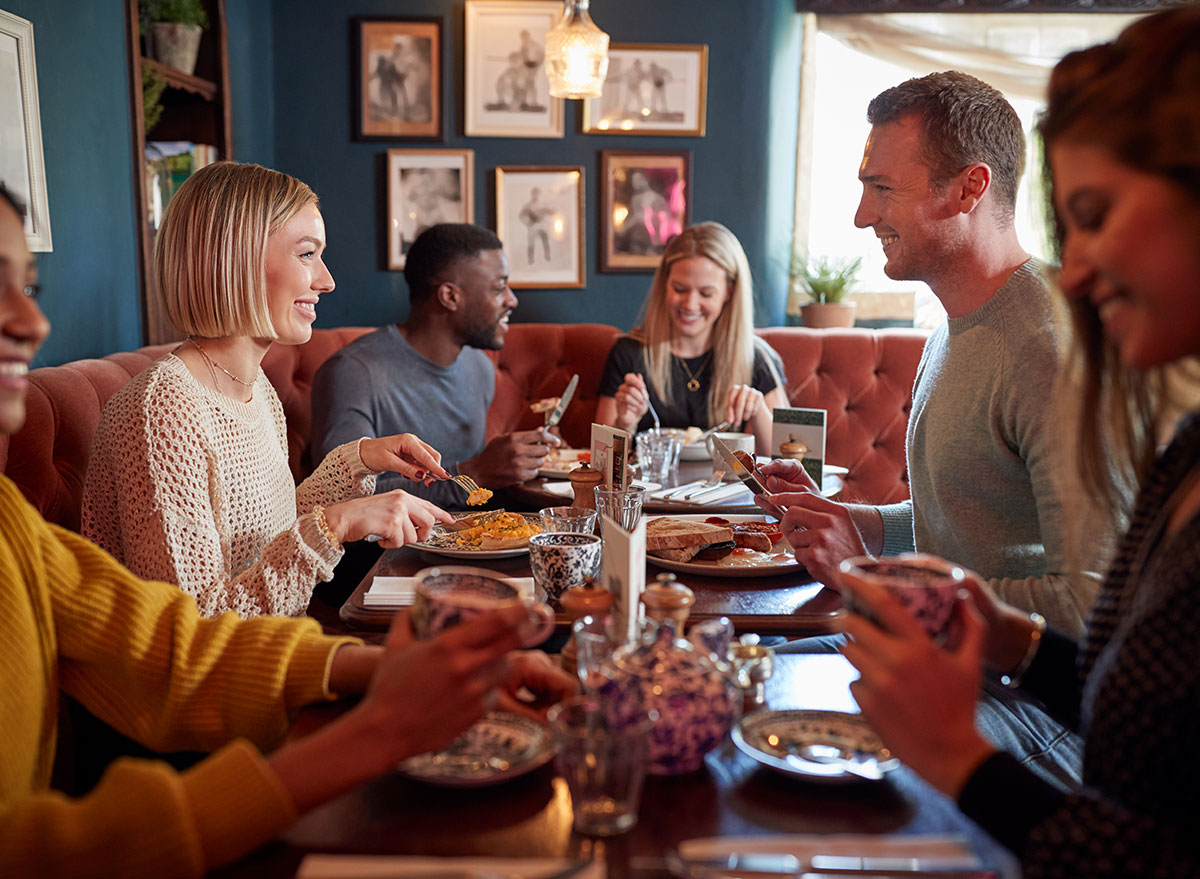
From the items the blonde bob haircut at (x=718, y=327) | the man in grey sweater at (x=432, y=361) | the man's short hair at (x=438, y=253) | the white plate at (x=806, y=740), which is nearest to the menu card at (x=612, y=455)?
the white plate at (x=806, y=740)

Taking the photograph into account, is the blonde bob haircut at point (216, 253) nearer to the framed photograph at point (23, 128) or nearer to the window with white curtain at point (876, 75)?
the framed photograph at point (23, 128)

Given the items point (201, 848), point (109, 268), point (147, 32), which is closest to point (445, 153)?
point (147, 32)

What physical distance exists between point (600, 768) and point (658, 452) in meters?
2.01

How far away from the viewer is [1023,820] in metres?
0.88

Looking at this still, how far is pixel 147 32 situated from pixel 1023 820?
12.3 feet

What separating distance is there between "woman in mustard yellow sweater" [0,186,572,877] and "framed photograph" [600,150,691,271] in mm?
3874

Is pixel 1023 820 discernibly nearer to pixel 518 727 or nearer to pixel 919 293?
pixel 518 727

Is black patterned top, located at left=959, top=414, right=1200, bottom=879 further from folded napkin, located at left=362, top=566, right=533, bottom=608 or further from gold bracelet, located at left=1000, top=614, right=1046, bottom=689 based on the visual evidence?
folded napkin, located at left=362, top=566, right=533, bottom=608

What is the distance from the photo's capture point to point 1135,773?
2.99 feet

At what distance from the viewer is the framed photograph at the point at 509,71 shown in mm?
4738

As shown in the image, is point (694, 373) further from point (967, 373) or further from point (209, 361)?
point (209, 361)

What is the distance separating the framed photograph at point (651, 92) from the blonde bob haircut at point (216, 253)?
307cm

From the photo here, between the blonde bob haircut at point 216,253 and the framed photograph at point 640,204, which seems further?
the framed photograph at point 640,204

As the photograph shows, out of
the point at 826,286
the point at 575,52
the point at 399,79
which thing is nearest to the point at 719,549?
the point at 575,52
